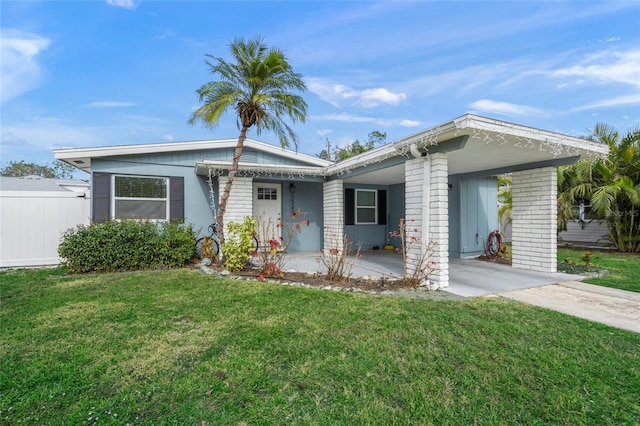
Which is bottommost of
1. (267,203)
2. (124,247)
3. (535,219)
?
(124,247)

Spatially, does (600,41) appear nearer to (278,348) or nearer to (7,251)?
(278,348)

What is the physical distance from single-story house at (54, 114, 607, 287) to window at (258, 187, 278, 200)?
3 cm

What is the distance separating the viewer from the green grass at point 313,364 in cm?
201

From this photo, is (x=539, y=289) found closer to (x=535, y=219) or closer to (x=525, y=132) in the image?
(x=535, y=219)

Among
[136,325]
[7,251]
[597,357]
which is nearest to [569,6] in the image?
[597,357]

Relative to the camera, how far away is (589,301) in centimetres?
436

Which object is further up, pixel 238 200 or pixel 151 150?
pixel 151 150

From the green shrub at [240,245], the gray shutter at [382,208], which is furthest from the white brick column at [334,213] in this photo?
the green shrub at [240,245]

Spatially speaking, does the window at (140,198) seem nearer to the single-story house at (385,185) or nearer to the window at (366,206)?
the single-story house at (385,185)

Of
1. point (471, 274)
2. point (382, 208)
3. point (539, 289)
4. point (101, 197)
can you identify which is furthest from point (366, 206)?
point (101, 197)

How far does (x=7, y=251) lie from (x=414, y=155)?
9.90 m

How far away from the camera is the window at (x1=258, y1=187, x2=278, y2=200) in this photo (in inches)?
384

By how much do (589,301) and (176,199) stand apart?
29.1ft

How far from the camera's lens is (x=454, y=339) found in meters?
3.00
